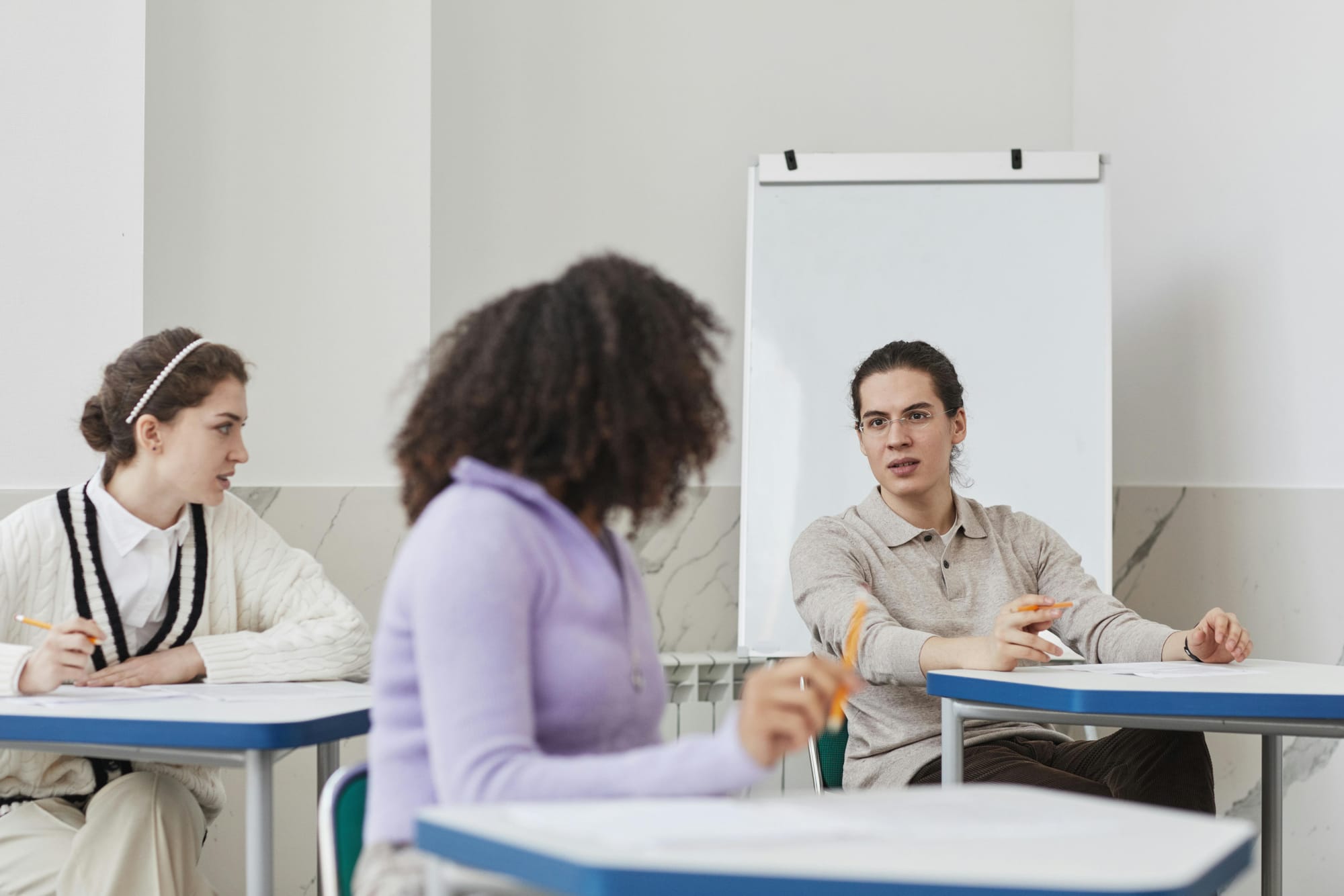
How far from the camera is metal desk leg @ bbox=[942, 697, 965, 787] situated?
2.11 metres

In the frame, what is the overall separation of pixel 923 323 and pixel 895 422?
37.0 inches

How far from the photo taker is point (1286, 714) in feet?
6.17

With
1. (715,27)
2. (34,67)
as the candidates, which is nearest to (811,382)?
(715,27)

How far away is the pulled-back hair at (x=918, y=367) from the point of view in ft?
8.54

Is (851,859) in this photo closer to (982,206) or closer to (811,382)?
(811,382)

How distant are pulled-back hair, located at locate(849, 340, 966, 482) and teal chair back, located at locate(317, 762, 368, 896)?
4.73ft

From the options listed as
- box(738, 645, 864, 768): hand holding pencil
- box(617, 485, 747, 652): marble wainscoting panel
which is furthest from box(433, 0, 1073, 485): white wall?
box(738, 645, 864, 768): hand holding pencil

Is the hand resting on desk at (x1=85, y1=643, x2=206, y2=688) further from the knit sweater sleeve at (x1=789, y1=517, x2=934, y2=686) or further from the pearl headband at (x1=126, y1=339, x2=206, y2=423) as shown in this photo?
the knit sweater sleeve at (x1=789, y1=517, x2=934, y2=686)

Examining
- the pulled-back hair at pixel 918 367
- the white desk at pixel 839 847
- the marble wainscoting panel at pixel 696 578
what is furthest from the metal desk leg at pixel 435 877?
Answer: the marble wainscoting panel at pixel 696 578

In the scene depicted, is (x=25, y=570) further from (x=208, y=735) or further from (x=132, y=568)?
(x=208, y=735)

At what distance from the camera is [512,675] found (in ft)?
3.76

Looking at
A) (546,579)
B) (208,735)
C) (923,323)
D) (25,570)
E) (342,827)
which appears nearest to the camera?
(546,579)

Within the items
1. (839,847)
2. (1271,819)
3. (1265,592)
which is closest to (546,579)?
(839,847)

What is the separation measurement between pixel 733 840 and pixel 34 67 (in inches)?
112
